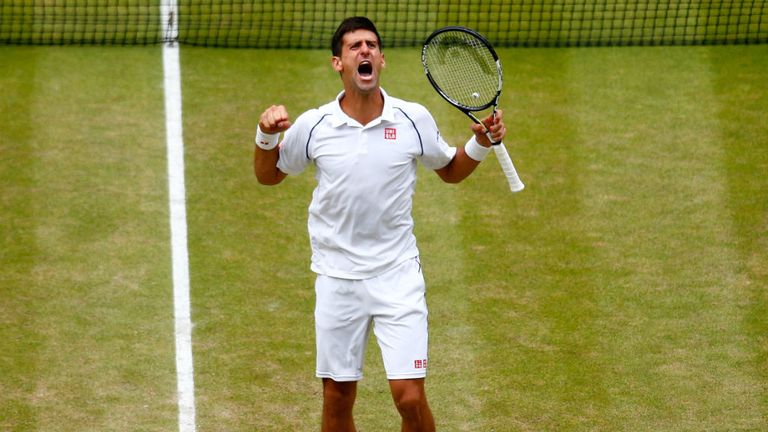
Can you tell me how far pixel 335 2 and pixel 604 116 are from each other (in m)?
3.27

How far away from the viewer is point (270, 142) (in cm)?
767

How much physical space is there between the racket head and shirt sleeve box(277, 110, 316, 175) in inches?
36.0

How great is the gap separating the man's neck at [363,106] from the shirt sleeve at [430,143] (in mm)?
243

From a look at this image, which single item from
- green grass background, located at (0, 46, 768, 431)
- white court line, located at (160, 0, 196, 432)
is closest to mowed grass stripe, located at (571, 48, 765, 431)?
green grass background, located at (0, 46, 768, 431)

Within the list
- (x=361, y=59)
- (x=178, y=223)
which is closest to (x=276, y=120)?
(x=361, y=59)

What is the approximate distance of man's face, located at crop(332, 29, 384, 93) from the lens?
756 centimetres

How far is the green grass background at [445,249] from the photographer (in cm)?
920

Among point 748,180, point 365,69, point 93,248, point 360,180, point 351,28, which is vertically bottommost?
point 93,248

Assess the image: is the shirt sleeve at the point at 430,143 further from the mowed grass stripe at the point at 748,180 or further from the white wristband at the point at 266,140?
the mowed grass stripe at the point at 748,180

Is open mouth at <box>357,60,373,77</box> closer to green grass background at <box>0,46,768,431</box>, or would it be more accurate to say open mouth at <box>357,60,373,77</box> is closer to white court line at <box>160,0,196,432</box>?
green grass background at <box>0,46,768,431</box>

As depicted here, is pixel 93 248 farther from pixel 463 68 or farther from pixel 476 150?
pixel 476 150

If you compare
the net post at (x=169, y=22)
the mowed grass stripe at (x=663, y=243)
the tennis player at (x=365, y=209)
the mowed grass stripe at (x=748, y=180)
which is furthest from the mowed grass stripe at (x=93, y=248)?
the mowed grass stripe at (x=748, y=180)

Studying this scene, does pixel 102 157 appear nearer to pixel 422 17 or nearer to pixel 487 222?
pixel 487 222

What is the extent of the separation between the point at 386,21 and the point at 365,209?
26.1ft
